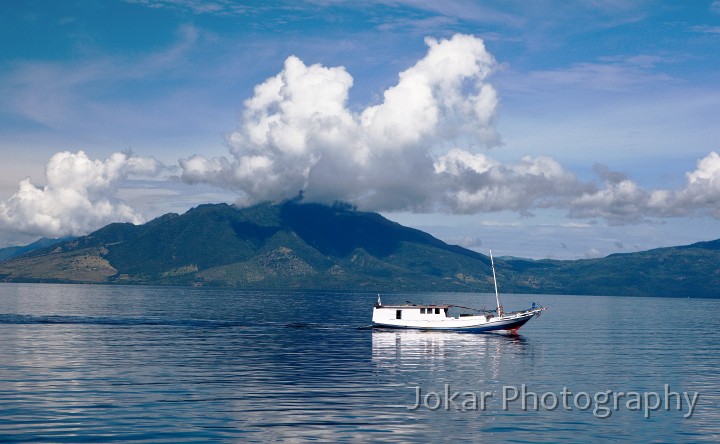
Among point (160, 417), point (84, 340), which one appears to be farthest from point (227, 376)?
point (84, 340)

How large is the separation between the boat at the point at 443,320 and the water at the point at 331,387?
1897 centimetres

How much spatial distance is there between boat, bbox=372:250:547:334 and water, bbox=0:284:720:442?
18967mm

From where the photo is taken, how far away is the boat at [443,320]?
149000mm

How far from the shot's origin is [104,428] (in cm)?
4828

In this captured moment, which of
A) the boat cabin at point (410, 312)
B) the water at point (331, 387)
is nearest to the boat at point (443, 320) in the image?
the boat cabin at point (410, 312)

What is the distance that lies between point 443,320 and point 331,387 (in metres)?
83.8

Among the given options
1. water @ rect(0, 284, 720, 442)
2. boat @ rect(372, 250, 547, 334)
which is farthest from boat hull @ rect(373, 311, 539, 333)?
water @ rect(0, 284, 720, 442)

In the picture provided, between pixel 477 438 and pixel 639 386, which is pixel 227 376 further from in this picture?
pixel 639 386

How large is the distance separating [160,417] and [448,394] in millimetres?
27115

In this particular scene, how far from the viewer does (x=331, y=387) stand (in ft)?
225

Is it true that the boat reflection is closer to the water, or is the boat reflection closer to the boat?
the water

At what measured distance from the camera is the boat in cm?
14900

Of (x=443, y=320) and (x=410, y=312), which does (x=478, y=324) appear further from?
(x=410, y=312)

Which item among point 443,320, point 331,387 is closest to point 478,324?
point 443,320
